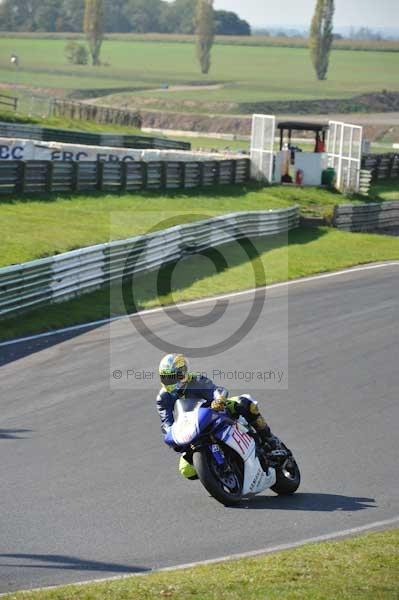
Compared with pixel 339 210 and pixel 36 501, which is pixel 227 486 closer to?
pixel 36 501

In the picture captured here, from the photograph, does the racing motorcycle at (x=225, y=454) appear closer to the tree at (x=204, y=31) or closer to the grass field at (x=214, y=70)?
the grass field at (x=214, y=70)

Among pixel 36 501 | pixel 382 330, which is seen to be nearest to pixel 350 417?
pixel 36 501

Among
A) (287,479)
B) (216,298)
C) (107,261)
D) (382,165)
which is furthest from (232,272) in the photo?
(382,165)

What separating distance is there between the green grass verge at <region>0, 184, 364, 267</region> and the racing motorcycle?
44.2 ft

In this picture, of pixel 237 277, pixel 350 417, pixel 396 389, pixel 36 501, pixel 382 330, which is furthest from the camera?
pixel 237 277

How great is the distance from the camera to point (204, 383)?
420 inches

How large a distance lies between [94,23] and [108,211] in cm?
11379

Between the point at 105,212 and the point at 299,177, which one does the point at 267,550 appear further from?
the point at 299,177

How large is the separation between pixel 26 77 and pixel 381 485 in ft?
421

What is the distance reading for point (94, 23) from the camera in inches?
5551

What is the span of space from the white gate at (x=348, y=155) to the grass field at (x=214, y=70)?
75.4 meters

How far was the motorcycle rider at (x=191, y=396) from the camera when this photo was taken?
10484 mm

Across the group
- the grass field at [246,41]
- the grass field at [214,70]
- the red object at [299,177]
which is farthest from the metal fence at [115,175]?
the grass field at [246,41]

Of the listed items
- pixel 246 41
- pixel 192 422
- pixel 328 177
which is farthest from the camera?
pixel 246 41
